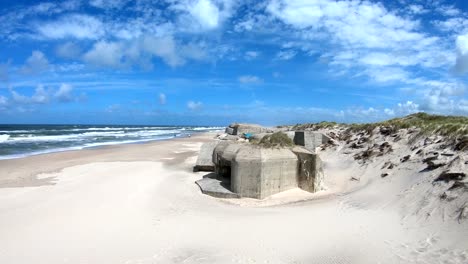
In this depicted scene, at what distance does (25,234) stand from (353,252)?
602 cm

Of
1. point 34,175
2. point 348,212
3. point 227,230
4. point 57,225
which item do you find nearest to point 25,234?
point 57,225

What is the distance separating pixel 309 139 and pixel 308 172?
306 inches

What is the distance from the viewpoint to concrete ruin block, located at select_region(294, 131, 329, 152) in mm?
18094

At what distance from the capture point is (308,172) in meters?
10.7

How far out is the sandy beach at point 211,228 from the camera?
6051 mm

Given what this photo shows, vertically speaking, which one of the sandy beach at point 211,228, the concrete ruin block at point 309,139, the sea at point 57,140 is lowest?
the sandy beach at point 211,228

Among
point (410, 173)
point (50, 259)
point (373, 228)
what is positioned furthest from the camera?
point (410, 173)

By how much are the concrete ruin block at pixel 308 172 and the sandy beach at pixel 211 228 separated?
43 cm

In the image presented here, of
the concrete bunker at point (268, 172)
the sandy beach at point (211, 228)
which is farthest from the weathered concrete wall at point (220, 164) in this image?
the sandy beach at point (211, 228)

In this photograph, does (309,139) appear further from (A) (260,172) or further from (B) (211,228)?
(B) (211,228)

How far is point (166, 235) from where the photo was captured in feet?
23.4

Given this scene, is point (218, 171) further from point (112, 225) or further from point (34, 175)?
point (34, 175)

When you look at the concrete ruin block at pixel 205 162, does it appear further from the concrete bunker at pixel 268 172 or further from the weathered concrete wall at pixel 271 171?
the weathered concrete wall at pixel 271 171

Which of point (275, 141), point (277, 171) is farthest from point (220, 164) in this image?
point (277, 171)
